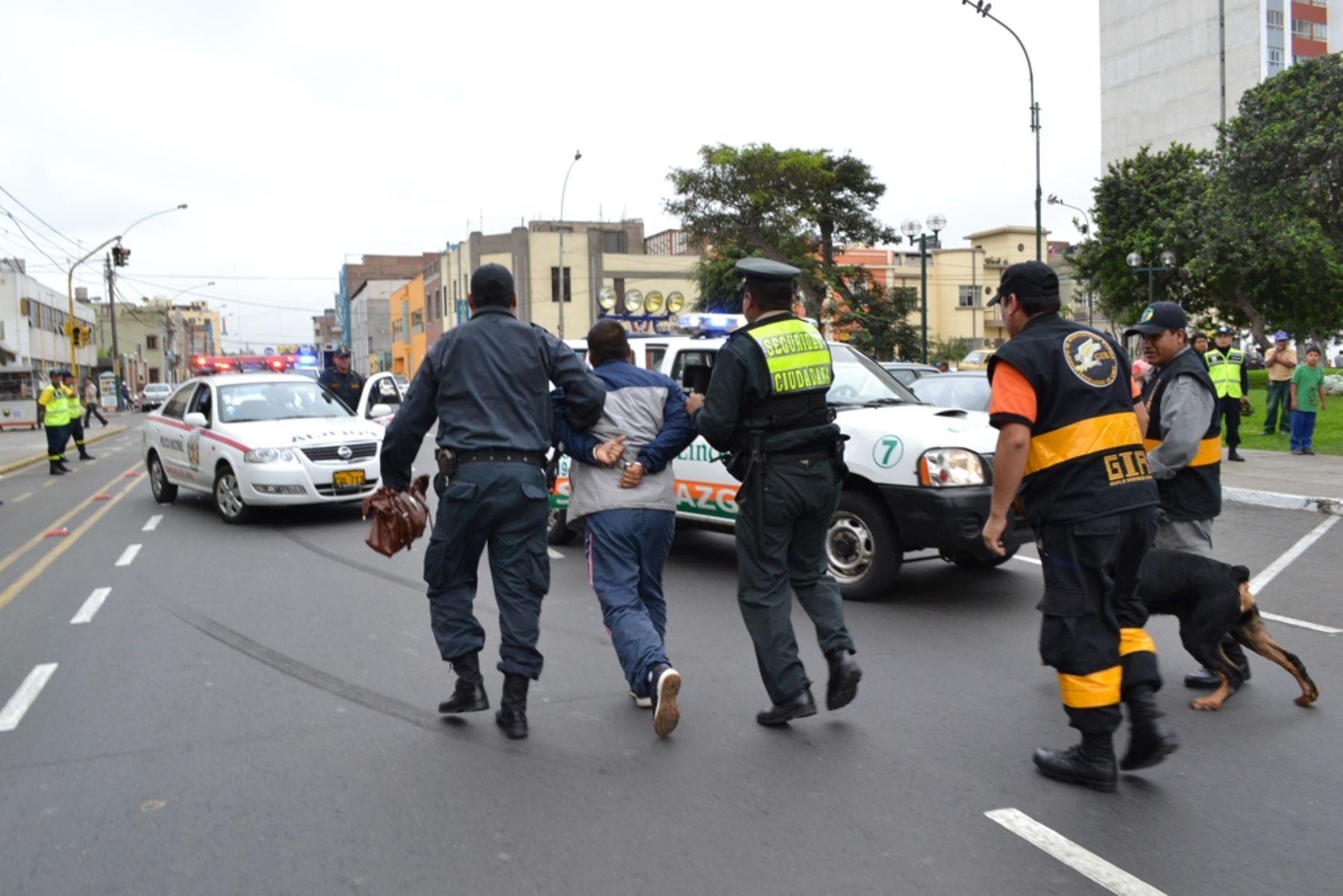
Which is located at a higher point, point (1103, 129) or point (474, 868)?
point (1103, 129)

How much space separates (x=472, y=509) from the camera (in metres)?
4.76

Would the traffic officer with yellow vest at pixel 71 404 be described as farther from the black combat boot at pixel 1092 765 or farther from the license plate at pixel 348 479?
the black combat boot at pixel 1092 765

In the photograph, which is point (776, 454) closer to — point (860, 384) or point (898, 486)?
point (898, 486)

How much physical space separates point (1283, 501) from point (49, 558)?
12261mm

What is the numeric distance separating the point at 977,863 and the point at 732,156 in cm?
3508

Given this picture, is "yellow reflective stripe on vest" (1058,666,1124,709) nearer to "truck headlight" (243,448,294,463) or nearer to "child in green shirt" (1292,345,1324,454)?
"truck headlight" (243,448,294,463)

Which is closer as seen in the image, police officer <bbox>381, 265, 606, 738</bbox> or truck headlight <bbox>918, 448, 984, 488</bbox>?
police officer <bbox>381, 265, 606, 738</bbox>

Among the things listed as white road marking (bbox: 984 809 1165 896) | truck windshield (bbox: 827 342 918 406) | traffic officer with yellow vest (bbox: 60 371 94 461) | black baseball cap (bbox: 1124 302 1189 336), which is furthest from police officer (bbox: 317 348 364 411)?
white road marking (bbox: 984 809 1165 896)

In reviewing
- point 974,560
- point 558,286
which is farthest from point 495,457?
point 558,286

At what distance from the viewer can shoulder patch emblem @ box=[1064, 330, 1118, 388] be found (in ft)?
13.5

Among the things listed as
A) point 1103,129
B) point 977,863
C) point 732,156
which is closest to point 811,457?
point 977,863

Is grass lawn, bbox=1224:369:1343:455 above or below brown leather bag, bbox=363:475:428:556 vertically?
below

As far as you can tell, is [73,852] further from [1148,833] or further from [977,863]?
[1148,833]

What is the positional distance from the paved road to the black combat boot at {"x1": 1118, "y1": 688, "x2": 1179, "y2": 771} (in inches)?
4.4
